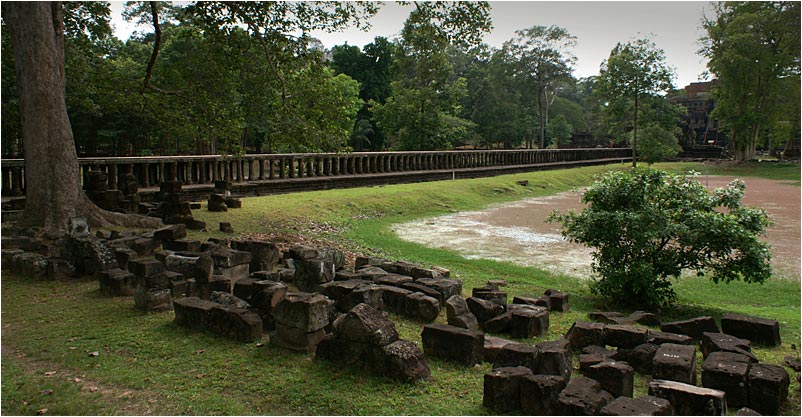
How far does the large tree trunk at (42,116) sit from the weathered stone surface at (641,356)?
28.6 ft

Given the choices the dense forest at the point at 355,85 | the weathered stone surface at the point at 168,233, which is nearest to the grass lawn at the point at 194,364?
the weathered stone surface at the point at 168,233

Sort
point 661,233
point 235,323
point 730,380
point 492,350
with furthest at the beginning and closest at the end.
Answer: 1. point 661,233
2. point 235,323
3. point 492,350
4. point 730,380

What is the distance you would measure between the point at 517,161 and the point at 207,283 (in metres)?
29.2

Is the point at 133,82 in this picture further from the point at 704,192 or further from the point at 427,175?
the point at 427,175

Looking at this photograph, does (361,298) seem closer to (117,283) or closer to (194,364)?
(194,364)

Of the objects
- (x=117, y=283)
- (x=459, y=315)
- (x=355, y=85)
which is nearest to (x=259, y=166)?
(x=117, y=283)

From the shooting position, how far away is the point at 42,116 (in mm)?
9234

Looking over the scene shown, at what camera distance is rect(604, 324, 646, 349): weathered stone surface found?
186 inches

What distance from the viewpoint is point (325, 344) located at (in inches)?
174

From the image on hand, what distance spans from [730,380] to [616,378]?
31.5 inches

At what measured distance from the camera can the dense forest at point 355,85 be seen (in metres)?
12.0

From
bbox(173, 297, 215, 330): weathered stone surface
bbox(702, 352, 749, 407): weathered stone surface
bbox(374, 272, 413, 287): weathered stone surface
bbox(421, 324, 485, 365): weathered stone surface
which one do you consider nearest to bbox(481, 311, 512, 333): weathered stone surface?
bbox(421, 324, 485, 365): weathered stone surface

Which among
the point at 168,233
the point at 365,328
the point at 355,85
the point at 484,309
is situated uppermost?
the point at 355,85

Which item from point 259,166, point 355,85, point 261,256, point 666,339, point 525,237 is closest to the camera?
point 666,339
